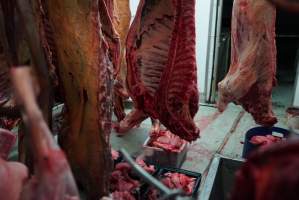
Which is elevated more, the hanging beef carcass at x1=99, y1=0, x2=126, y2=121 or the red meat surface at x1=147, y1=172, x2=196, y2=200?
the hanging beef carcass at x1=99, y1=0, x2=126, y2=121

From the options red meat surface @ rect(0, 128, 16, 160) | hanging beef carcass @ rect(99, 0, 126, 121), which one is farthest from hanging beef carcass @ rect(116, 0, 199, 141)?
red meat surface @ rect(0, 128, 16, 160)

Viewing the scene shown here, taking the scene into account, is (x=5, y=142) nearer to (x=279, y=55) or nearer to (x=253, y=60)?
(x=253, y=60)

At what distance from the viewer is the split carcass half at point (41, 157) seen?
36 cm

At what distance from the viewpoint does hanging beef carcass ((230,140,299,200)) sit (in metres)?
0.33

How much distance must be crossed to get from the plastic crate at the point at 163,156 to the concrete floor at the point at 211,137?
A: 5.4 inches

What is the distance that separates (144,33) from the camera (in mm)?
1614

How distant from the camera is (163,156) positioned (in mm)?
2445

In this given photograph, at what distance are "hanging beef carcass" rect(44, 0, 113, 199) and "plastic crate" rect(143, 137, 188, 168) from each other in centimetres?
123

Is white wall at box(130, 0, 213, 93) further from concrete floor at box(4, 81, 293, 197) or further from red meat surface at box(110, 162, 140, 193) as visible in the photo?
red meat surface at box(110, 162, 140, 193)

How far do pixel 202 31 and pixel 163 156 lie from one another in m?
2.23

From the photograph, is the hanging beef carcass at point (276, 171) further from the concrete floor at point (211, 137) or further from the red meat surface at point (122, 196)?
the concrete floor at point (211, 137)

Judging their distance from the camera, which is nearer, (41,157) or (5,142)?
(41,157)

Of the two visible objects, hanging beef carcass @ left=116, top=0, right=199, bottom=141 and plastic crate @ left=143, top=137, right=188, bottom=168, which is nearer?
hanging beef carcass @ left=116, top=0, right=199, bottom=141

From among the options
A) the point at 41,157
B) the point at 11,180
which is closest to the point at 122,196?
the point at 11,180
